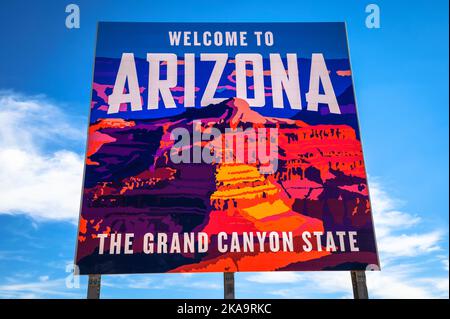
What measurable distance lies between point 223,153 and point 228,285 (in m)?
2.72

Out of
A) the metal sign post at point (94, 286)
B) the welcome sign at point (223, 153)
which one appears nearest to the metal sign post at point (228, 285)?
the welcome sign at point (223, 153)

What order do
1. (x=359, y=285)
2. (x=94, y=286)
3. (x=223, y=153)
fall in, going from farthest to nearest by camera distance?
1. (x=223, y=153)
2. (x=359, y=285)
3. (x=94, y=286)

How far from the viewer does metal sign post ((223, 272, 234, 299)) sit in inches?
297

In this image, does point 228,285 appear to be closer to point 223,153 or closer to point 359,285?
point 359,285

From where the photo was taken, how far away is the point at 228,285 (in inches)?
300

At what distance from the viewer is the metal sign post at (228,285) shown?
754 centimetres

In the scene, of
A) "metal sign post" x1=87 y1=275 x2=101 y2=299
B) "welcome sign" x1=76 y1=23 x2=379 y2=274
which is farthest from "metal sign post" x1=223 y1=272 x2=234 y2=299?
"metal sign post" x1=87 y1=275 x2=101 y2=299

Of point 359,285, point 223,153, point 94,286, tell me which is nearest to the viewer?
point 94,286

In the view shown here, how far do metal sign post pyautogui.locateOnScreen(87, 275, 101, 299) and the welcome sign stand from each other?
0.18 meters

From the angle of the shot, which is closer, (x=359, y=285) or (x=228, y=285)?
(x=228, y=285)

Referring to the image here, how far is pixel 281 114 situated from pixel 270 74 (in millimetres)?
1070

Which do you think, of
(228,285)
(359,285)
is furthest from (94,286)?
(359,285)

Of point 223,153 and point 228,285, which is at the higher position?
point 223,153
